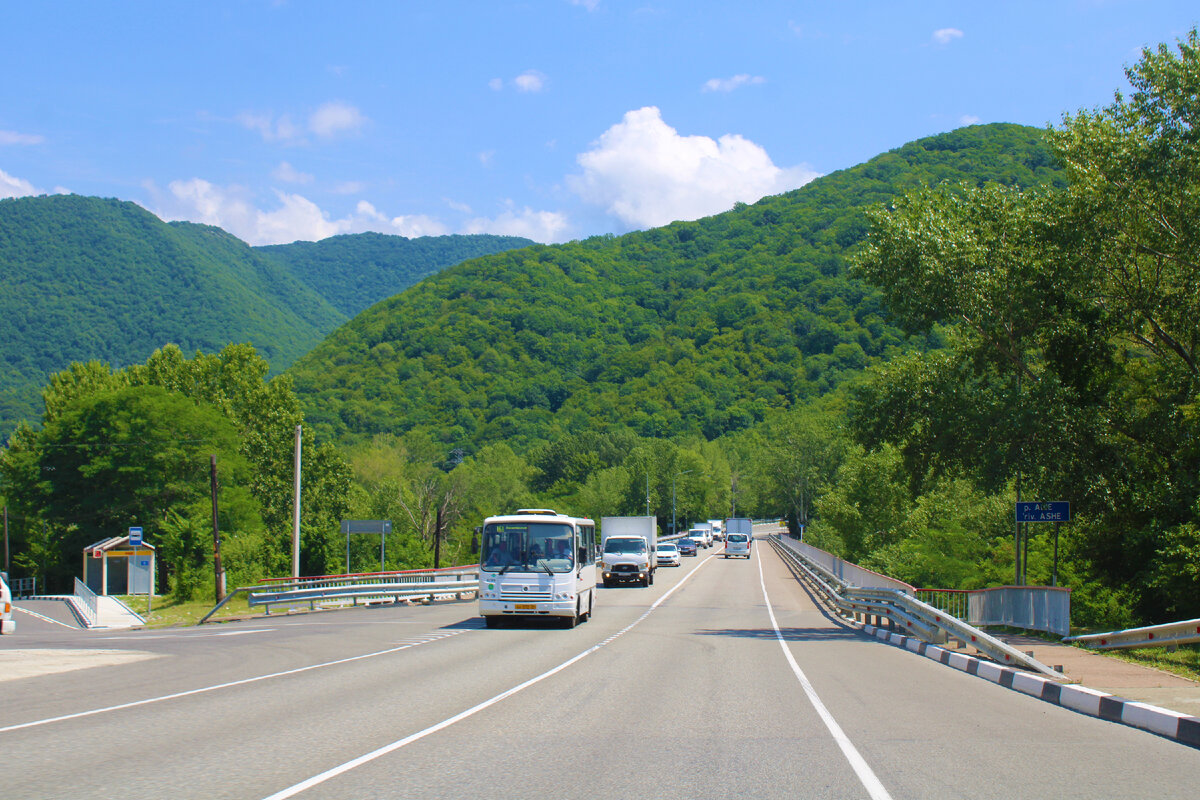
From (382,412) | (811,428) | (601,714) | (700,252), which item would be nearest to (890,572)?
(601,714)

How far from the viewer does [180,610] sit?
40594 millimetres

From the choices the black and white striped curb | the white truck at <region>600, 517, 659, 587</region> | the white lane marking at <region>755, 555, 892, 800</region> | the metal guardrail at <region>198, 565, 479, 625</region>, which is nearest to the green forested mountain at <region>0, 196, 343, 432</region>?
the metal guardrail at <region>198, 565, 479, 625</region>

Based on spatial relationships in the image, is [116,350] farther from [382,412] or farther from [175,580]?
[175,580]

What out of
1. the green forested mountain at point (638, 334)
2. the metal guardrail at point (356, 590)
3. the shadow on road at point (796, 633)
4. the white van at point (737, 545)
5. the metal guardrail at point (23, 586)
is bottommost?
the metal guardrail at point (23, 586)

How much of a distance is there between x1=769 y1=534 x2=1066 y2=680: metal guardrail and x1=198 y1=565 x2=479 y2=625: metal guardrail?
11.9m

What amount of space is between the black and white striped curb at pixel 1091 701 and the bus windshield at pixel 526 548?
940 centimetres

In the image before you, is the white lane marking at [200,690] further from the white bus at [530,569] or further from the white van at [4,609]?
the white van at [4,609]

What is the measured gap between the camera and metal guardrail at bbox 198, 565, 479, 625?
99.9 feet

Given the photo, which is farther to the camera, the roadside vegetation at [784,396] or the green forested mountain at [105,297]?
the green forested mountain at [105,297]

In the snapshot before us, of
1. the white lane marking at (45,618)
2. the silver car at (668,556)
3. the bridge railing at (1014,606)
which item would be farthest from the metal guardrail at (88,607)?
the silver car at (668,556)

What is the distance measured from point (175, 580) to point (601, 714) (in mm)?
46216

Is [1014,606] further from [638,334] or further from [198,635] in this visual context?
[638,334]

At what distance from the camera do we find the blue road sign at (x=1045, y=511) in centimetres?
1964

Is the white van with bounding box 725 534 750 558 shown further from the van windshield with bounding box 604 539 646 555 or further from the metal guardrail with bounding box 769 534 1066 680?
the metal guardrail with bounding box 769 534 1066 680
